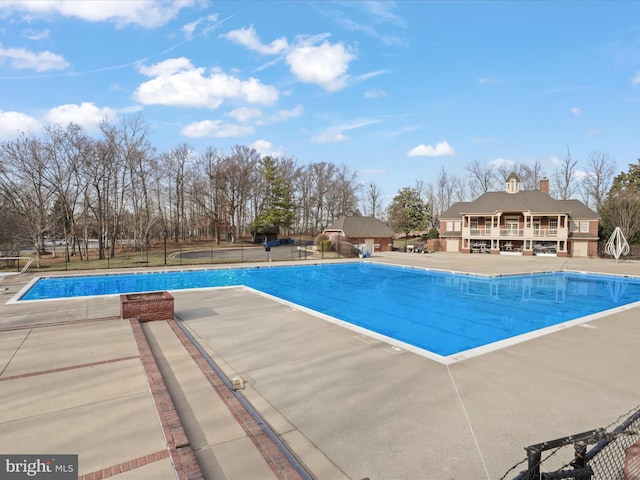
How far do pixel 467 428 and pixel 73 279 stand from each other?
70.8ft

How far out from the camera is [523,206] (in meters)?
36.4

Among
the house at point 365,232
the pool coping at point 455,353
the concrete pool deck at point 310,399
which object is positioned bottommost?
the pool coping at point 455,353

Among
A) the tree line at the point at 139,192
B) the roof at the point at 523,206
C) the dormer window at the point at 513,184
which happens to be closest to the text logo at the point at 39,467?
the tree line at the point at 139,192

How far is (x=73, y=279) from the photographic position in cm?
1947

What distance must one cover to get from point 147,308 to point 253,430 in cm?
675

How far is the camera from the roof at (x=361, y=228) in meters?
38.8

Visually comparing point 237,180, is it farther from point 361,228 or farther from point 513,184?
point 513,184

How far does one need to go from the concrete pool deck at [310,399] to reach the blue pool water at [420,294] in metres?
2.82

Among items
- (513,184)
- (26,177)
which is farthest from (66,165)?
(513,184)

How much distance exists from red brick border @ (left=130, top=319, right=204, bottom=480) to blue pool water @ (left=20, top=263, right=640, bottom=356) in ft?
21.9

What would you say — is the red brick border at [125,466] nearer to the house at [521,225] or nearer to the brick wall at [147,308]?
the brick wall at [147,308]

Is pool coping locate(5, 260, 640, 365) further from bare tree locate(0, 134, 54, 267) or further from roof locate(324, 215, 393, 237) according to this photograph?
roof locate(324, 215, 393, 237)

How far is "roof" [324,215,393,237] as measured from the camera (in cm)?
3881

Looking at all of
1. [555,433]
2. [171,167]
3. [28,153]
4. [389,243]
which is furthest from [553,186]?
[28,153]
